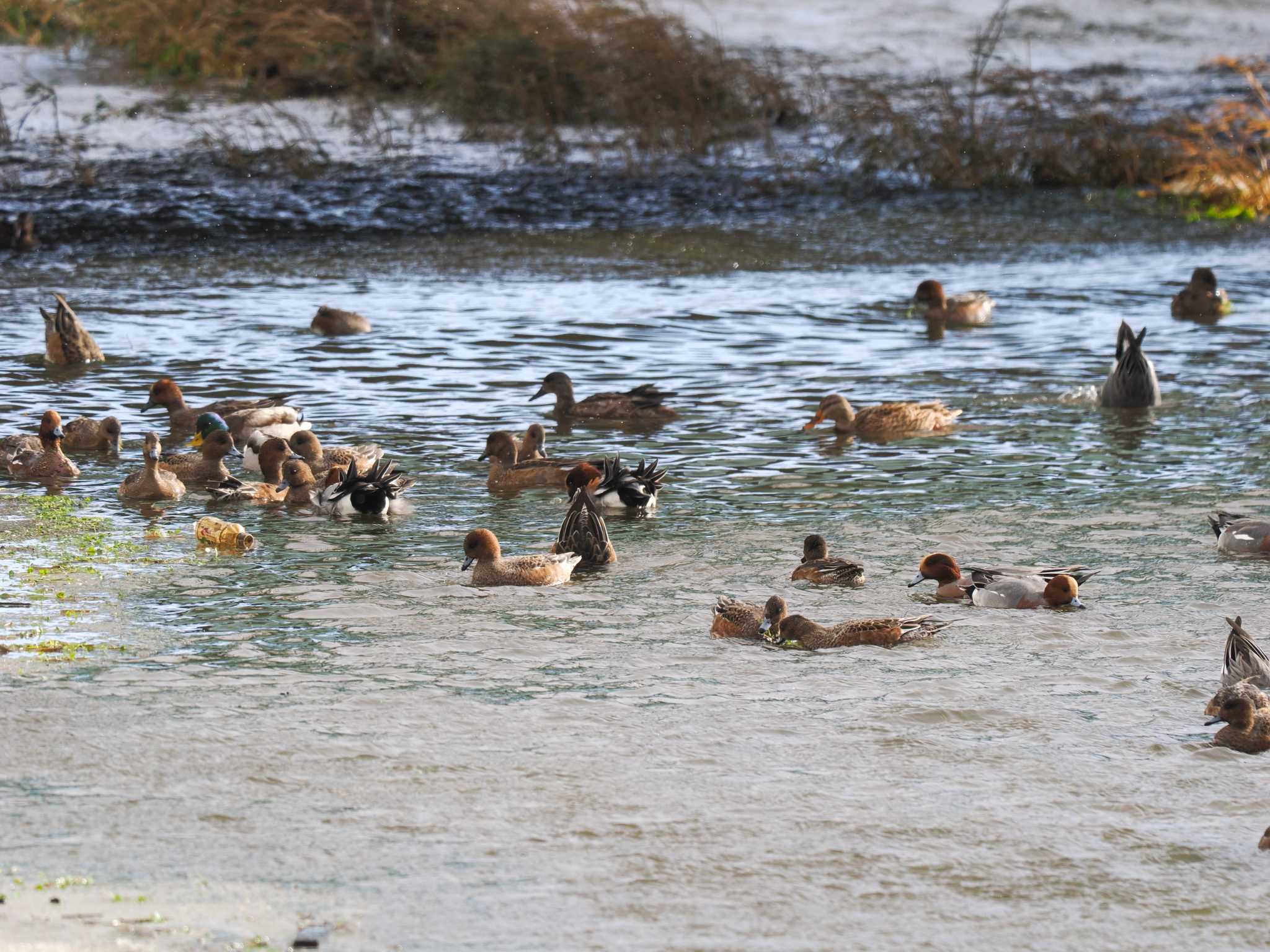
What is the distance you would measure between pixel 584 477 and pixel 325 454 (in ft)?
5.82

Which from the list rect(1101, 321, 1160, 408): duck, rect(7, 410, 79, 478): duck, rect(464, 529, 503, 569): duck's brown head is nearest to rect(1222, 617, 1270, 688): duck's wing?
rect(464, 529, 503, 569): duck's brown head

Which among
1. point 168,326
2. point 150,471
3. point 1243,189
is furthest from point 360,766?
point 1243,189

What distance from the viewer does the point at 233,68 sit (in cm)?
2892

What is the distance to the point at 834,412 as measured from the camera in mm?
12484

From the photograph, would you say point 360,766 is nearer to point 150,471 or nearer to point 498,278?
point 150,471

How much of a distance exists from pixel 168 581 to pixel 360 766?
276cm

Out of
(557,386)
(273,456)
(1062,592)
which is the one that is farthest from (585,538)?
(557,386)

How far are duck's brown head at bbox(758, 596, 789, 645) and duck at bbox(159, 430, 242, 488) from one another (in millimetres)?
4640

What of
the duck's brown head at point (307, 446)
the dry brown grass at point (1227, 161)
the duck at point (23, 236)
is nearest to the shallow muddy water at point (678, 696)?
the duck's brown head at point (307, 446)

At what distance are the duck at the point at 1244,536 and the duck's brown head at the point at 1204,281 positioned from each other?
879 cm

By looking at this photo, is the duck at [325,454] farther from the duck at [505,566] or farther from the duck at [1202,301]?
the duck at [1202,301]

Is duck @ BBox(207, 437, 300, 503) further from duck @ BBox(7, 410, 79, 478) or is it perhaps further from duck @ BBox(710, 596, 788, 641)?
duck @ BBox(710, 596, 788, 641)

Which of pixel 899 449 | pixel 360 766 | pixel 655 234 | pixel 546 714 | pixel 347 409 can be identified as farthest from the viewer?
pixel 655 234

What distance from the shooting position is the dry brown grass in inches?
970
